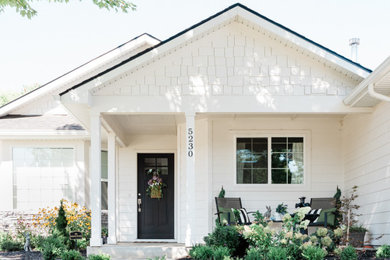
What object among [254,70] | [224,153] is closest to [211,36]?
[254,70]

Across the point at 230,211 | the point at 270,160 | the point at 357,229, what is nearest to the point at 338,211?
the point at 357,229

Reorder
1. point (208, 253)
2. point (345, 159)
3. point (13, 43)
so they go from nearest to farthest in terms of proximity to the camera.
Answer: point (208, 253) < point (345, 159) < point (13, 43)

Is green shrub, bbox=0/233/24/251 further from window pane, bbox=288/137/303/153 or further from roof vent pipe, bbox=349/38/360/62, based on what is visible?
roof vent pipe, bbox=349/38/360/62

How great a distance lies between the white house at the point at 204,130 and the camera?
8695 millimetres

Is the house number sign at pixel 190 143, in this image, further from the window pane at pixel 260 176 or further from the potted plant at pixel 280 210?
the window pane at pixel 260 176

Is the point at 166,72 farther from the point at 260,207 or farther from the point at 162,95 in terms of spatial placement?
the point at 260,207

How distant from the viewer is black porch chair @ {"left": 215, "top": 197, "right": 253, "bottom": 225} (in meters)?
→ 9.86

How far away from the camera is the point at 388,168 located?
8.10 m

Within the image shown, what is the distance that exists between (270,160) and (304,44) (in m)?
3.20

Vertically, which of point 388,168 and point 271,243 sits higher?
point 388,168

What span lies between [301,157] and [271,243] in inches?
169

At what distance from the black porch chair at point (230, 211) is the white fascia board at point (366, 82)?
3.13 metres

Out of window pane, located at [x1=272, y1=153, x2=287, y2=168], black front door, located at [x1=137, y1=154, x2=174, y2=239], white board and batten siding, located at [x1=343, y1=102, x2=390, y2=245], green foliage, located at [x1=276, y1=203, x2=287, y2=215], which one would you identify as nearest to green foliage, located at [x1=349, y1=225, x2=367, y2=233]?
white board and batten siding, located at [x1=343, y1=102, x2=390, y2=245]

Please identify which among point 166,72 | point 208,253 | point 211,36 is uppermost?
point 211,36
